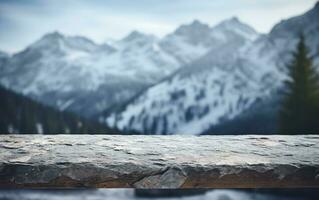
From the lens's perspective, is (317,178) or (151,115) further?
(151,115)

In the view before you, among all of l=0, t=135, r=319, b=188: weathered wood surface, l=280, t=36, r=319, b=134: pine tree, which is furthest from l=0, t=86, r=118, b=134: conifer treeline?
l=0, t=135, r=319, b=188: weathered wood surface

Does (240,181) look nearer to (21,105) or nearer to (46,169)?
(46,169)

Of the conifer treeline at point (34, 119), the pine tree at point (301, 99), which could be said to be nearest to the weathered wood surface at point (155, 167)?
the pine tree at point (301, 99)

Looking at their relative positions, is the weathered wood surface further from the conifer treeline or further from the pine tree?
the conifer treeline

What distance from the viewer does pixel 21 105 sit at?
87.7 meters

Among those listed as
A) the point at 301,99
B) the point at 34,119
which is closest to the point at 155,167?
the point at 301,99

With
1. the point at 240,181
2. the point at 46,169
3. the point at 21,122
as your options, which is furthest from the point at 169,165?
the point at 21,122

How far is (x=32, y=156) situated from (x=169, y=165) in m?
0.79

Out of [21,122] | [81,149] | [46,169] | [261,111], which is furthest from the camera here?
[261,111]

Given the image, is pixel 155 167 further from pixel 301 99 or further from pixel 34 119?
pixel 34 119

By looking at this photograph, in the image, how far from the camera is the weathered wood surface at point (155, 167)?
2.10 metres

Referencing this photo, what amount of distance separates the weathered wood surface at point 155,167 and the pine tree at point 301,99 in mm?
27050

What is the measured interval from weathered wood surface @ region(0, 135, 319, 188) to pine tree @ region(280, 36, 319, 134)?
88.7ft

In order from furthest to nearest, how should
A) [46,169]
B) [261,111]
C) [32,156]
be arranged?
1. [261,111]
2. [32,156]
3. [46,169]
